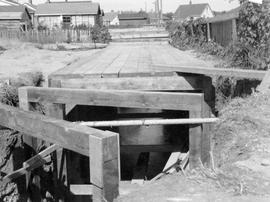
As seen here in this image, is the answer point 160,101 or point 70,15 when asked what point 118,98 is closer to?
point 160,101

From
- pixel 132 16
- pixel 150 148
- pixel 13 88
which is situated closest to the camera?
pixel 13 88

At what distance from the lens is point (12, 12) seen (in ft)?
169

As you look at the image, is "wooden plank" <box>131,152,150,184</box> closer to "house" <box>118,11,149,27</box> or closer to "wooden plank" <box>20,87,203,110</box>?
"wooden plank" <box>20,87,203,110</box>

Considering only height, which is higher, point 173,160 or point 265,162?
point 265,162

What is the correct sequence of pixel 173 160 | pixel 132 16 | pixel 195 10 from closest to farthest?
pixel 173 160, pixel 195 10, pixel 132 16

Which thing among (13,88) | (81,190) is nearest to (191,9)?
(13,88)

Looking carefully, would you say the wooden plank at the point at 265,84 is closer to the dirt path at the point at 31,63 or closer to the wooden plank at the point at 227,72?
the wooden plank at the point at 227,72

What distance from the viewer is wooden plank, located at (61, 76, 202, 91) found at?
6207 millimetres

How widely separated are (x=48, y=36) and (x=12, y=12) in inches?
841

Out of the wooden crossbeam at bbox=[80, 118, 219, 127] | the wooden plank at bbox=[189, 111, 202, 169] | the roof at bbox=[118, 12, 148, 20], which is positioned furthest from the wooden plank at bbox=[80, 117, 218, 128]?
the roof at bbox=[118, 12, 148, 20]

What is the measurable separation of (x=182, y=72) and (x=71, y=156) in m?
2.27

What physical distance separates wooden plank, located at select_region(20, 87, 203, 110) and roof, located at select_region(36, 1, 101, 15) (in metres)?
51.7

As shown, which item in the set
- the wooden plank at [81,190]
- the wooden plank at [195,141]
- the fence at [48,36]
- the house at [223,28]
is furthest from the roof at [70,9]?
the wooden plank at [195,141]

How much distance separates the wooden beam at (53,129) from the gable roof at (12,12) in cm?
4862
